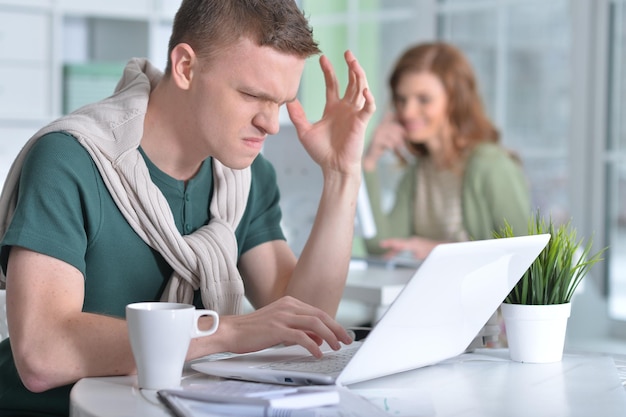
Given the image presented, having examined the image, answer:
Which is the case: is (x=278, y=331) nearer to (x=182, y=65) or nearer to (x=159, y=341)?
(x=159, y=341)

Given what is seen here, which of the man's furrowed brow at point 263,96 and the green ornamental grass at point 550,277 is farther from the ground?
the man's furrowed brow at point 263,96

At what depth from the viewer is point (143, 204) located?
58.2 inches

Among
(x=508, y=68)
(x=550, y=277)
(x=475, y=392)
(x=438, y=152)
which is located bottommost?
(x=475, y=392)

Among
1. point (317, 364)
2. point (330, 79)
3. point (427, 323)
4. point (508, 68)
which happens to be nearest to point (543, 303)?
point (427, 323)

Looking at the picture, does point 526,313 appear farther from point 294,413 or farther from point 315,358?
point 294,413

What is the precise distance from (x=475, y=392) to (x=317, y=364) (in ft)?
0.68

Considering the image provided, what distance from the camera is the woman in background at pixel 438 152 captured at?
3.32 meters

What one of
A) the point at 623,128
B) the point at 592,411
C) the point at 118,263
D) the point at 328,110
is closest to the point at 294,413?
the point at 592,411

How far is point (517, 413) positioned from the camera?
1.06 metres

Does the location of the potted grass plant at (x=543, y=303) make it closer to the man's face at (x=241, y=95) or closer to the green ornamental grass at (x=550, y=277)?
the green ornamental grass at (x=550, y=277)

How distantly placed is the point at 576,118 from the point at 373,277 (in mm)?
1550

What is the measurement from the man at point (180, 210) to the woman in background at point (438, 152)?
→ 165cm

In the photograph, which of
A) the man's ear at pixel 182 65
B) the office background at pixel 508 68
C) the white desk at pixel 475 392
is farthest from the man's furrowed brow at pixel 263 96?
the office background at pixel 508 68

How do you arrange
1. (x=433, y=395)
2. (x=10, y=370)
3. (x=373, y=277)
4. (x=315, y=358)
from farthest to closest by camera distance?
(x=373, y=277) → (x=10, y=370) → (x=315, y=358) → (x=433, y=395)
